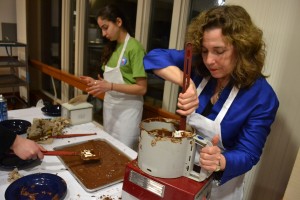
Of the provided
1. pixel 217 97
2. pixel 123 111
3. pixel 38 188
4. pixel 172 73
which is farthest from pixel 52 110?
pixel 217 97

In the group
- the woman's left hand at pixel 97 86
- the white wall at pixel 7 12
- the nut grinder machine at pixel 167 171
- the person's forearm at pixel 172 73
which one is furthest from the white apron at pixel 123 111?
the white wall at pixel 7 12

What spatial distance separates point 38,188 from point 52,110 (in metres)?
0.92

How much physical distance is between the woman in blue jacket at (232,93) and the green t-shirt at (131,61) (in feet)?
2.40

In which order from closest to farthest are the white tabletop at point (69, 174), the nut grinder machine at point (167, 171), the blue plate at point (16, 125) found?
1. the nut grinder machine at point (167, 171)
2. the white tabletop at point (69, 174)
3. the blue plate at point (16, 125)

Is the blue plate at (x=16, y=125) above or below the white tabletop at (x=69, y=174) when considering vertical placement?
above

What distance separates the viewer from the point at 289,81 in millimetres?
1229

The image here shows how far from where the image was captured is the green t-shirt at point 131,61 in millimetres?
1807

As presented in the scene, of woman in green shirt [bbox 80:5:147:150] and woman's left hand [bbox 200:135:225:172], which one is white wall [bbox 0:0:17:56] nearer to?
woman in green shirt [bbox 80:5:147:150]

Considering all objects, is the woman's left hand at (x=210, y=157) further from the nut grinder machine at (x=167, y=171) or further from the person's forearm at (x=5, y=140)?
the person's forearm at (x=5, y=140)

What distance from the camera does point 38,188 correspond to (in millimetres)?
994

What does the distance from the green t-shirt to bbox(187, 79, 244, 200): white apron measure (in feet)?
2.43

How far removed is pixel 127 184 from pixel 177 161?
214 millimetres

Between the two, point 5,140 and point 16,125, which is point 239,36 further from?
point 16,125

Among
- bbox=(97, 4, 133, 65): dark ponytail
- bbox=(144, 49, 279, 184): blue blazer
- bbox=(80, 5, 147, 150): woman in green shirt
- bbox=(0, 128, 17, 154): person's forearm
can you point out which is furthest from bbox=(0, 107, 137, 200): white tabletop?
bbox=(97, 4, 133, 65): dark ponytail
